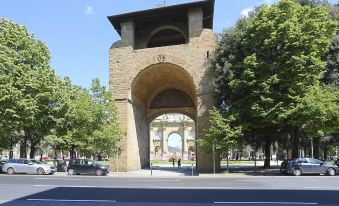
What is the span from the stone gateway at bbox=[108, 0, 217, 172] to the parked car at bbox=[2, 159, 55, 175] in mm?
6587

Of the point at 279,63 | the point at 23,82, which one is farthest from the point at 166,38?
the point at 279,63

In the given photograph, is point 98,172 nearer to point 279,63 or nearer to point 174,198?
point 279,63

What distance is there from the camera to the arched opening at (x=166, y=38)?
4206 cm

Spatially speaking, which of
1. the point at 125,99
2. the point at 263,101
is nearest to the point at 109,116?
the point at 125,99

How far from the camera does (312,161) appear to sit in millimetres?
28906

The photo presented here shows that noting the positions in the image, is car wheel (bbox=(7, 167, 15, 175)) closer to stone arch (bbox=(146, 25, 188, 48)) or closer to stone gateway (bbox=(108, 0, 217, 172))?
stone gateway (bbox=(108, 0, 217, 172))

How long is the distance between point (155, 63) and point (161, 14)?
5.16 m

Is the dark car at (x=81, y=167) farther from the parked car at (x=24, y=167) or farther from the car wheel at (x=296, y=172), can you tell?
the car wheel at (x=296, y=172)

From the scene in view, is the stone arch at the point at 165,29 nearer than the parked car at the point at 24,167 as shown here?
No

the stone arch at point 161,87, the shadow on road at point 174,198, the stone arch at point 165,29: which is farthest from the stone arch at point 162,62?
the shadow on road at point 174,198

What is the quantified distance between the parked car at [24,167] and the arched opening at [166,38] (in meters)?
17.7

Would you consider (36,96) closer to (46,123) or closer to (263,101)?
(46,123)

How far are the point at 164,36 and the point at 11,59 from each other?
1640 cm

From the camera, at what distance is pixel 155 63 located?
36.1 meters
